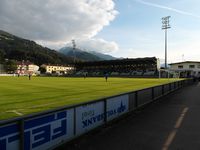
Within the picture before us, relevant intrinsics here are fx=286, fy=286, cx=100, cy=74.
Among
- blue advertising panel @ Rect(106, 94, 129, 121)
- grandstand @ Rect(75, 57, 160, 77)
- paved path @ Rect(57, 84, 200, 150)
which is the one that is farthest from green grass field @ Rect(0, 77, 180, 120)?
grandstand @ Rect(75, 57, 160, 77)

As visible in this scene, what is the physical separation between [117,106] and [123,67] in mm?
125185

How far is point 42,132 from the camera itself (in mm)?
5938

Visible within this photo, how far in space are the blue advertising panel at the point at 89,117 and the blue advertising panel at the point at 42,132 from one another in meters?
0.39

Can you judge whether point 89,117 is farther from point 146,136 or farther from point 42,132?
point 42,132

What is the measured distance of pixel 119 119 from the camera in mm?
10648

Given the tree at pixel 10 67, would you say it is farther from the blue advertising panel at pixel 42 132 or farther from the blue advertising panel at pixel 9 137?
the blue advertising panel at pixel 9 137

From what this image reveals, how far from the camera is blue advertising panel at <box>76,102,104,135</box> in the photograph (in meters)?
7.55

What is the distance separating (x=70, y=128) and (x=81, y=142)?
50cm

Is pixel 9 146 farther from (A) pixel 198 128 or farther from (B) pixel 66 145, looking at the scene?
(A) pixel 198 128

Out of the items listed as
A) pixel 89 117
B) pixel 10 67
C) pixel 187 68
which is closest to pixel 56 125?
pixel 89 117

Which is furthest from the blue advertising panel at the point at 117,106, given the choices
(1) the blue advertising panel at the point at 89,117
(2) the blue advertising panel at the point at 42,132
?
(2) the blue advertising panel at the point at 42,132

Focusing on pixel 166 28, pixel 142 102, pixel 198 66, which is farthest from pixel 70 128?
pixel 198 66

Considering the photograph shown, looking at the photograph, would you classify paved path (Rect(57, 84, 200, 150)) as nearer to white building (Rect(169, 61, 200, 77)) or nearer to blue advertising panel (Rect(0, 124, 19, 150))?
blue advertising panel (Rect(0, 124, 19, 150))

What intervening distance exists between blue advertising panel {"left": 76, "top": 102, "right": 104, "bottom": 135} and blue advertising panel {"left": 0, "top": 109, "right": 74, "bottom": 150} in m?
0.39
